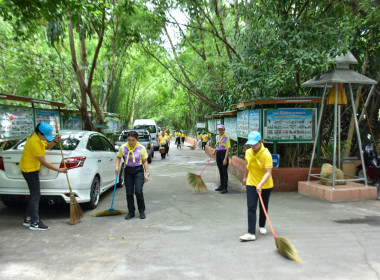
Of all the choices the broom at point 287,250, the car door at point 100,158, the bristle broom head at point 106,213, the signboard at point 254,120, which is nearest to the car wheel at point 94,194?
the car door at point 100,158

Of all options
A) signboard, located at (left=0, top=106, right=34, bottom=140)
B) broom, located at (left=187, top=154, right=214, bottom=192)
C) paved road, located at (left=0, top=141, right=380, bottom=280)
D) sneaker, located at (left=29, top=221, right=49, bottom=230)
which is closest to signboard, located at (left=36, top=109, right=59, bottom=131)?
signboard, located at (left=0, top=106, right=34, bottom=140)

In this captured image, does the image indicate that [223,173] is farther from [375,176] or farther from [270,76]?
[375,176]

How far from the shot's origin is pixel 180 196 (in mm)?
7312

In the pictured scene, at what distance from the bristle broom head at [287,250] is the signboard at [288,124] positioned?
13.9 ft

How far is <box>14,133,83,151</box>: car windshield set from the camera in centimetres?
586

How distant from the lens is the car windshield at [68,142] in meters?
5.86

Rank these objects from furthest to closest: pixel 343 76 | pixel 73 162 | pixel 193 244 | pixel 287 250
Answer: pixel 343 76, pixel 73 162, pixel 193 244, pixel 287 250

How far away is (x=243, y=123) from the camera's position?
9.54 meters

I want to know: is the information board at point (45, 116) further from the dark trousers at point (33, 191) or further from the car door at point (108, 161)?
the dark trousers at point (33, 191)

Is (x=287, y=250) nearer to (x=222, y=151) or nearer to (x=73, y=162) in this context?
(x=73, y=162)

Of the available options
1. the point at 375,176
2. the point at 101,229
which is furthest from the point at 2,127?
the point at 375,176

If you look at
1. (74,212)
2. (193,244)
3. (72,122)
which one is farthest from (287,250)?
(72,122)

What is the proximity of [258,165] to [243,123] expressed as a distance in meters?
5.39

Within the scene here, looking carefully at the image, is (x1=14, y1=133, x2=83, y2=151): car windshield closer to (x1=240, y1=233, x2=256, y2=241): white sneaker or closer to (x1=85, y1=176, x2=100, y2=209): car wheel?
(x1=85, y1=176, x2=100, y2=209): car wheel
